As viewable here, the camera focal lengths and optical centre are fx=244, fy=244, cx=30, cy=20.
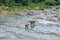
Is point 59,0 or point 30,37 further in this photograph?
point 59,0

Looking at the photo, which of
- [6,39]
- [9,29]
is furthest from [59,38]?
[9,29]

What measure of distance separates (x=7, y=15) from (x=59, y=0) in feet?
53.9

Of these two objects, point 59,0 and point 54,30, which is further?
point 59,0

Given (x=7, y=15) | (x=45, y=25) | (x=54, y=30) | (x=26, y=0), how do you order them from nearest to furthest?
(x=54, y=30) → (x=45, y=25) → (x=7, y=15) → (x=26, y=0)

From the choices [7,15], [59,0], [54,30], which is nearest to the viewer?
[54,30]

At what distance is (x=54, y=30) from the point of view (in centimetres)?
2019

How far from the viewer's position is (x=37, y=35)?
717 inches

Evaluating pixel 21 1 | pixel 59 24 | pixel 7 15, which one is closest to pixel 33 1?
pixel 21 1

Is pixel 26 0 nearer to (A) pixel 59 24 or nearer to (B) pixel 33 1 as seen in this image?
(B) pixel 33 1

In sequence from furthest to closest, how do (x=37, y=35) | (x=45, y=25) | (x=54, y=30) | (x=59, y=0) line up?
(x=59, y=0)
(x=45, y=25)
(x=54, y=30)
(x=37, y=35)

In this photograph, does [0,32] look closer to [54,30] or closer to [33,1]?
[54,30]

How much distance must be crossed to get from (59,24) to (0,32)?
21.3 ft

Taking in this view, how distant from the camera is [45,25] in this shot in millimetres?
22750

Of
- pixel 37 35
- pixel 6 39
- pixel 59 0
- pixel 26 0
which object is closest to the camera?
pixel 6 39
